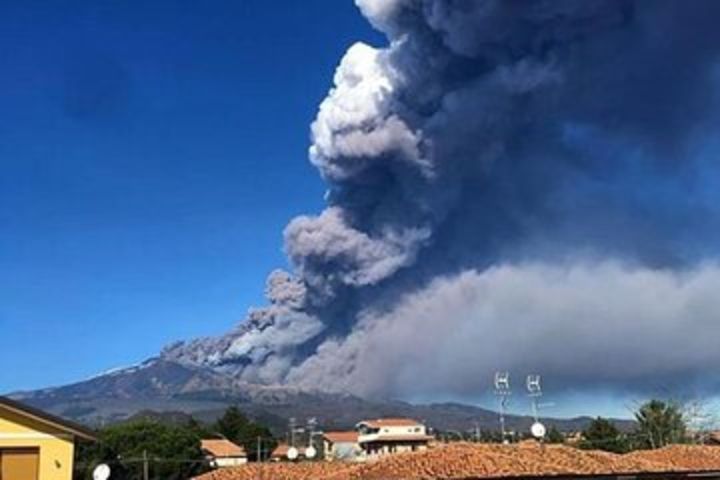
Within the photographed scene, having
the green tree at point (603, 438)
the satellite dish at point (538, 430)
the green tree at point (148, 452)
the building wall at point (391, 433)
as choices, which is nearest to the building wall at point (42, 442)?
the satellite dish at point (538, 430)

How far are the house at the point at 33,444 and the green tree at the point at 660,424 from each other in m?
61.3

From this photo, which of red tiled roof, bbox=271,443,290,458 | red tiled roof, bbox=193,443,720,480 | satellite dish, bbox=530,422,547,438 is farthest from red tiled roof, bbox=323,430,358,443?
red tiled roof, bbox=193,443,720,480

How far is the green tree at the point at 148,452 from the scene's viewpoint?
232ft

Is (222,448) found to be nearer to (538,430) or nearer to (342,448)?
(342,448)

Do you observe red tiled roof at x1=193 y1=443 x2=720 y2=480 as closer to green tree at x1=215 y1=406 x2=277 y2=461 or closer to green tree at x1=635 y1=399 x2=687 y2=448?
green tree at x1=635 y1=399 x2=687 y2=448

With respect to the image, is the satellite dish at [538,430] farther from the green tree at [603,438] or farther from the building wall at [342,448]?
the building wall at [342,448]

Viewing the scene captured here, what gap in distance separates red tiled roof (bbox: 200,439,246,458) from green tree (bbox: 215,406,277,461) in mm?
1830

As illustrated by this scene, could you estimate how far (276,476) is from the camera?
1742 inches

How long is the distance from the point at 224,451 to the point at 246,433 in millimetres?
9369

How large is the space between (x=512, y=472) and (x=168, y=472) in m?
49.5

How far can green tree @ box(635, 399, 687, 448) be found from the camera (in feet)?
249

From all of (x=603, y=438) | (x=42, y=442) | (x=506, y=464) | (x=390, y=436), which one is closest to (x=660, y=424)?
(x=603, y=438)

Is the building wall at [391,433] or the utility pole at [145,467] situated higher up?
the building wall at [391,433]

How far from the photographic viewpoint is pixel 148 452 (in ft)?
238
